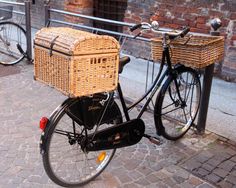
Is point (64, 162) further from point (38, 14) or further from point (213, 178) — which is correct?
point (38, 14)

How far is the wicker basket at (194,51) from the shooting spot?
3.21 meters

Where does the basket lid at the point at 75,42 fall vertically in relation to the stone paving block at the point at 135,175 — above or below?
above

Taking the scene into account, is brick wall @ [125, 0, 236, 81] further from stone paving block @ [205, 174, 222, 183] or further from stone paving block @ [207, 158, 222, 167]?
stone paving block @ [205, 174, 222, 183]

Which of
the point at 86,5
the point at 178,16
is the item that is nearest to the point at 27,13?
the point at 86,5

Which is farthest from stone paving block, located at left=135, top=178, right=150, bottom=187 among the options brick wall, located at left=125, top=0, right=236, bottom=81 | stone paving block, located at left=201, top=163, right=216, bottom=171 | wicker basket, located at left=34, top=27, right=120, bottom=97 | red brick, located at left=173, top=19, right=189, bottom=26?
red brick, located at left=173, top=19, right=189, bottom=26

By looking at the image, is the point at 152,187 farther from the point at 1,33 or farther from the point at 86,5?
the point at 86,5

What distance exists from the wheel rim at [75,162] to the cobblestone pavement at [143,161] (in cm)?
10

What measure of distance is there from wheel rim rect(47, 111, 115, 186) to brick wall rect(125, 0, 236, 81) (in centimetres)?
297

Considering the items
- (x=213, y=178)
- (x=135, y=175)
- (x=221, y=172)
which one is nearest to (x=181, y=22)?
(x=221, y=172)

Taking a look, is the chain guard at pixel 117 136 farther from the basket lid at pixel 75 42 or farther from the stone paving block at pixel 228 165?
the stone paving block at pixel 228 165

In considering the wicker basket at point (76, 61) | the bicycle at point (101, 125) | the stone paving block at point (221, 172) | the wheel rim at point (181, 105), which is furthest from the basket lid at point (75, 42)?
the stone paving block at point (221, 172)

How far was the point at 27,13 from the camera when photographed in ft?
19.9

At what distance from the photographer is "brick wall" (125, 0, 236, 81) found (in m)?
5.28

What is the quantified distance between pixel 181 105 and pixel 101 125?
1.13 m
